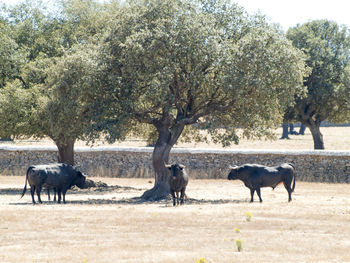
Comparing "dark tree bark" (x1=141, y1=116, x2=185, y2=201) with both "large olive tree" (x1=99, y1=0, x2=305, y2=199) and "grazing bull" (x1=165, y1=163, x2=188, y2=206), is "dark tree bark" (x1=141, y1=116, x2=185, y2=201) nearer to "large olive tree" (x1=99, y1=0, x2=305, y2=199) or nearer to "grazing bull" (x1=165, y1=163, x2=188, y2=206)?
"large olive tree" (x1=99, y1=0, x2=305, y2=199)

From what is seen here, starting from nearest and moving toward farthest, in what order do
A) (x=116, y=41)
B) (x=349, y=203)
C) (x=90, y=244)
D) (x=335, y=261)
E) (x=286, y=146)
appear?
1. (x=335, y=261)
2. (x=90, y=244)
3. (x=349, y=203)
4. (x=116, y=41)
5. (x=286, y=146)

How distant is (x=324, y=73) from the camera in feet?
160

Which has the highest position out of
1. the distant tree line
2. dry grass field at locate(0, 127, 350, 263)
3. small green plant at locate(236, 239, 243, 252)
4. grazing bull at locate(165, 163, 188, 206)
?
the distant tree line

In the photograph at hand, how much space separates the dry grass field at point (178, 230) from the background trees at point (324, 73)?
21.7 meters

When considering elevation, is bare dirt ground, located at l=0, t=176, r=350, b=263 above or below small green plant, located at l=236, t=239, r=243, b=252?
below

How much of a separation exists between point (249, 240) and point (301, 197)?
1331cm

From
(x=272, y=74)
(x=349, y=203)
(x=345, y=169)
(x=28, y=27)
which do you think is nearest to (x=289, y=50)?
(x=272, y=74)

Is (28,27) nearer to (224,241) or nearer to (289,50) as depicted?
(289,50)

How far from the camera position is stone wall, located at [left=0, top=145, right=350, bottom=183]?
35562mm

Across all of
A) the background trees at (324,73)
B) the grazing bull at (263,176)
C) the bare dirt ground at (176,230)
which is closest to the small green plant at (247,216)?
the bare dirt ground at (176,230)

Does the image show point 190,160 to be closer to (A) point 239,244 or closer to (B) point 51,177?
(B) point 51,177

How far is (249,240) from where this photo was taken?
14742 millimetres

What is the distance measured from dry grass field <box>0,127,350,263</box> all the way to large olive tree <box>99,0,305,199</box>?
3668mm

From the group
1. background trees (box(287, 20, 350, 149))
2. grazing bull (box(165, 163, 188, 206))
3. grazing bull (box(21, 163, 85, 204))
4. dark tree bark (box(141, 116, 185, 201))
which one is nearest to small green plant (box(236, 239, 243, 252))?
grazing bull (box(165, 163, 188, 206))
